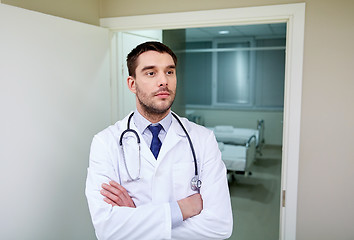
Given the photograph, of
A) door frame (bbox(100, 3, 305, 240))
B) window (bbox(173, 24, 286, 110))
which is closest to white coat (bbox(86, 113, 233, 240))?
door frame (bbox(100, 3, 305, 240))

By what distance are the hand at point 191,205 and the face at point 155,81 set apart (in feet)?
1.22

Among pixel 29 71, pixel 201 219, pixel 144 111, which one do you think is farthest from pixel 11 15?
pixel 201 219

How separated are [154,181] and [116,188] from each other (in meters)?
0.15

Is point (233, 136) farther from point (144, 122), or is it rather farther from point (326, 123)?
point (144, 122)

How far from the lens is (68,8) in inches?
75.7

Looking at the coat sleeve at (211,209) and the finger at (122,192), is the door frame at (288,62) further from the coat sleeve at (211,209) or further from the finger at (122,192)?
the finger at (122,192)

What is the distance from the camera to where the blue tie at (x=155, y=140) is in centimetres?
138

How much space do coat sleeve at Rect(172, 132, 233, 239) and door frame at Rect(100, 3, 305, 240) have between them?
672 mm

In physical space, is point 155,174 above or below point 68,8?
below

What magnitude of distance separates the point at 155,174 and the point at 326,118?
1092 millimetres

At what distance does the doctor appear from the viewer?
121 cm

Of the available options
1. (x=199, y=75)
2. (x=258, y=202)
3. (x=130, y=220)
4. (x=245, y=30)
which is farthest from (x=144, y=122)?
(x=199, y=75)

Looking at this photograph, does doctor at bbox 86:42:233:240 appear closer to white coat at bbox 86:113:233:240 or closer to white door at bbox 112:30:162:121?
white coat at bbox 86:113:233:240

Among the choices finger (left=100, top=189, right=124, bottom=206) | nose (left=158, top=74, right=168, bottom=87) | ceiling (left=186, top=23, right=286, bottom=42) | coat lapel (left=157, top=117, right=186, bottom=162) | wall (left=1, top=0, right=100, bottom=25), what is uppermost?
ceiling (left=186, top=23, right=286, bottom=42)
